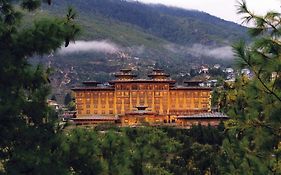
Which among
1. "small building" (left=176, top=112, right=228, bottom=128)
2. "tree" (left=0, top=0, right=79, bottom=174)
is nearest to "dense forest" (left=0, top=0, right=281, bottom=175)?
"tree" (left=0, top=0, right=79, bottom=174)

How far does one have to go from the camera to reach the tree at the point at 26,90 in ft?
30.2

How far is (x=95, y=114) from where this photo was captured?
6131cm

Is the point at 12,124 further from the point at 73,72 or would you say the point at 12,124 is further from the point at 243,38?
the point at 73,72

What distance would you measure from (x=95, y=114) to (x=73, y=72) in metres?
91.3

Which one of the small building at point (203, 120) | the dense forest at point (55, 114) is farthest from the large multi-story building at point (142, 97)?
the dense forest at point (55, 114)

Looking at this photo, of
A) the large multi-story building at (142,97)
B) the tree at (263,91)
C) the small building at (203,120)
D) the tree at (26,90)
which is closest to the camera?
the tree at (263,91)

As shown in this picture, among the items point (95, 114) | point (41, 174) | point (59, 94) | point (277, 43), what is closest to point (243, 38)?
point (277, 43)

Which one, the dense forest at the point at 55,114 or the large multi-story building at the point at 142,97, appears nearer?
the dense forest at the point at 55,114

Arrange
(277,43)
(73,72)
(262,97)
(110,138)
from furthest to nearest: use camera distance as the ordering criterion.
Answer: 1. (73,72)
2. (110,138)
3. (262,97)
4. (277,43)

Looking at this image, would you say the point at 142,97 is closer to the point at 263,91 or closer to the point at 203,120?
the point at 203,120

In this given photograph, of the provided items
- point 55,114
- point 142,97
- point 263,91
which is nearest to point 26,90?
point 55,114

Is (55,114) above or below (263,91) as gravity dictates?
below

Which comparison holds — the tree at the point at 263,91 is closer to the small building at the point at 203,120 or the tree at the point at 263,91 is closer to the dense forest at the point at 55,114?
the dense forest at the point at 55,114

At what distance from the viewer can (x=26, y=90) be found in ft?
33.1
